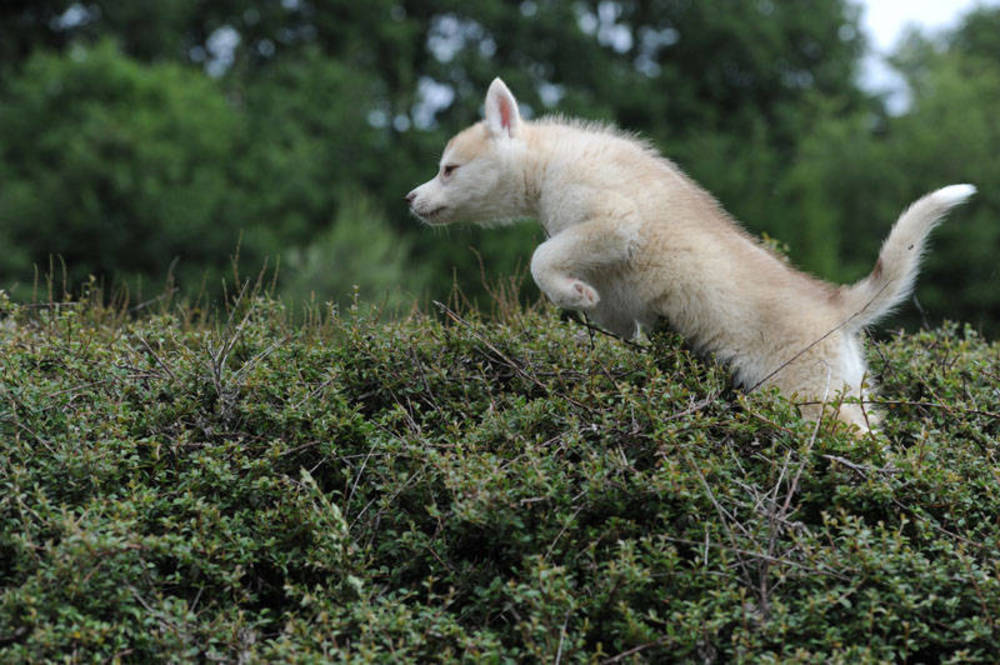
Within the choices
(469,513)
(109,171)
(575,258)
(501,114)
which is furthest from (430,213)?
(109,171)

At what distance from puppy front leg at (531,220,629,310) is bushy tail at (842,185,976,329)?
127 centimetres

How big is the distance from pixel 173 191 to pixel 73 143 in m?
2.25

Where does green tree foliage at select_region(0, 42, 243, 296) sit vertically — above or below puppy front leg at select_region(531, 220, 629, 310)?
below

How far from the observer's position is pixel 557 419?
5.76 meters

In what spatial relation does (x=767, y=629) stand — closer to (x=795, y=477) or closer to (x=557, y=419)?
(x=795, y=477)

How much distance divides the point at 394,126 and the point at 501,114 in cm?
2670

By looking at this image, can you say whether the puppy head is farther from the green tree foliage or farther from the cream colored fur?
the green tree foliage

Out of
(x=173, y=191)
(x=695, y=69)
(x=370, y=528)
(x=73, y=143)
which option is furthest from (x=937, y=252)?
(x=370, y=528)

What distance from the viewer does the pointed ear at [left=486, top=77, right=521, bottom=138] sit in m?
7.10

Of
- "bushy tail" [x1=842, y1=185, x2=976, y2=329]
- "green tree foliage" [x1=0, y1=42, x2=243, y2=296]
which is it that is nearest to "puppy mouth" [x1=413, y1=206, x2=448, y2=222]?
"bushy tail" [x1=842, y1=185, x2=976, y2=329]

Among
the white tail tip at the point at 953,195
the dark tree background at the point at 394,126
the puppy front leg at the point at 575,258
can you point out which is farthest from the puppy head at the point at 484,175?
the dark tree background at the point at 394,126

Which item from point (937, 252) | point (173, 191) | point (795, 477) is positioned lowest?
point (173, 191)

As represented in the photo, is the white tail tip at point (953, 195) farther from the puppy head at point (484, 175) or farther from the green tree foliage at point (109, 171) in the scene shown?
the green tree foliage at point (109, 171)

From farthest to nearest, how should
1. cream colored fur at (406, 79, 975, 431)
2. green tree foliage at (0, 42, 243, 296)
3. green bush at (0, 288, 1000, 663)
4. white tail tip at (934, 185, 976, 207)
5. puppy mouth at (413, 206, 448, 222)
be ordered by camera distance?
green tree foliage at (0, 42, 243, 296), puppy mouth at (413, 206, 448, 222), cream colored fur at (406, 79, 975, 431), white tail tip at (934, 185, 976, 207), green bush at (0, 288, 1000, 663)
